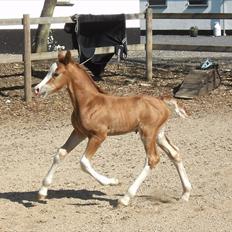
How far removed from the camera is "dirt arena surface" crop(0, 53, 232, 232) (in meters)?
6.12

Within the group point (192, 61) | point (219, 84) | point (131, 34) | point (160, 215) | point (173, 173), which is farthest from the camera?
point (131, 34)

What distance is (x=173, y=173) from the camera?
7879 millimetres

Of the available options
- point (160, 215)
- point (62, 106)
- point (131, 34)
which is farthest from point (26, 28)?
point (131, 34)

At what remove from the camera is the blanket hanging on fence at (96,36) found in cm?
1395

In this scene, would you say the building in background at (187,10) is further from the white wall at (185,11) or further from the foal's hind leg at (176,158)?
the foal's hind leg at (176,158)

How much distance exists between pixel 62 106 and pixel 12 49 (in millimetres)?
9196

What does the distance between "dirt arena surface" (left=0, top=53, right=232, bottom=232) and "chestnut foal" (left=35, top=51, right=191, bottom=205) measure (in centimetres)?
33

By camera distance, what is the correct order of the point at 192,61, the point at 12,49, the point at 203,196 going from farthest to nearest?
the point at 12,49, the point at 192,61, the point at 203,196

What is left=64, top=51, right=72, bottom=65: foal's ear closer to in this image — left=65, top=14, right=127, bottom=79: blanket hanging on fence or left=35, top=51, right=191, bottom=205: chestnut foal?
left=35, top=51, right=191, bottom=205: chestnut foal

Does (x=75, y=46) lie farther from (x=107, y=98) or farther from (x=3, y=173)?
(x=107, y=98)

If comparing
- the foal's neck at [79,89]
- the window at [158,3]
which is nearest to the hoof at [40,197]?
the foal's neck at [79,89]

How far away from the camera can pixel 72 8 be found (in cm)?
Result: 2234

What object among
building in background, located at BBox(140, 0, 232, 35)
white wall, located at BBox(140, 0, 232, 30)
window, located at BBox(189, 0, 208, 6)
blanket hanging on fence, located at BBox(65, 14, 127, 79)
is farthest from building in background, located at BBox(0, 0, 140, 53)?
window, located at BBox(189, 0, 208, 6)

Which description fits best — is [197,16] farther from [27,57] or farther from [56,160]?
[56,160]
